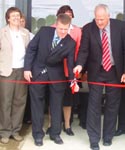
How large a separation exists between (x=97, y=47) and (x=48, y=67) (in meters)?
0.67

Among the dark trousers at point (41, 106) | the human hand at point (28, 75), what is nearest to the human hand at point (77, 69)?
the dark trousers at point (41, 106)

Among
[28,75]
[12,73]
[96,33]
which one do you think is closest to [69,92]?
[28,75]

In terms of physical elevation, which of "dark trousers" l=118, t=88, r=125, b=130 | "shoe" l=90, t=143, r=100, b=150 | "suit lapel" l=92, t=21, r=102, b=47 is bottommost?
"shoe" l=90, t=143, r=100, b=150

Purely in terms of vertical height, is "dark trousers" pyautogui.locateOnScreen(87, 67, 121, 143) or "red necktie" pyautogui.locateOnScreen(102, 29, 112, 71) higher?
"red necktie" pyautogui.locateOnScreen(102, 29, 112, 71)

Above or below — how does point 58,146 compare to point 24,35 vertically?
below

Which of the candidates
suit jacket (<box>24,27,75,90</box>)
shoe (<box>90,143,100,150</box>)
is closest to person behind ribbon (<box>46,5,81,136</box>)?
suit jacket (<box>24,27,75,90</box>)

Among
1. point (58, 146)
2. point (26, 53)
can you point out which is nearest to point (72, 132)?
point (58, 146)

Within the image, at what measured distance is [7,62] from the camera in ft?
18.4

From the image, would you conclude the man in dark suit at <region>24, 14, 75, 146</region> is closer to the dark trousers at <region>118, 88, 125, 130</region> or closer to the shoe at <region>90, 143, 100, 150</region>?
the shoe at <region>90, 143, 100, 150</region>

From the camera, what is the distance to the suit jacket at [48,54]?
553 centimetres

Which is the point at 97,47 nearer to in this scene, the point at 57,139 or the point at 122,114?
the point at 122,114

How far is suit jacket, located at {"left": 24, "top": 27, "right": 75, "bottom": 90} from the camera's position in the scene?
5531mm

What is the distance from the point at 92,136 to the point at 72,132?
0.65m

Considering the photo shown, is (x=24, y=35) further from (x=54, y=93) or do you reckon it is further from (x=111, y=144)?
(x=111, y=144)
